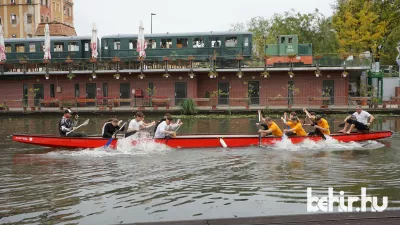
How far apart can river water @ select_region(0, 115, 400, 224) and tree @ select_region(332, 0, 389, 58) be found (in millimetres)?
27036

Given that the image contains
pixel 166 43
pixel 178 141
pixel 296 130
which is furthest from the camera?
pixel 166 43

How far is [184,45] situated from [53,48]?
502 inches

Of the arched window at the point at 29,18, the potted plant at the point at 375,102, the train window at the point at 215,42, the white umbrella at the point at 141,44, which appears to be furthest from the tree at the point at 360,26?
the arched window at the point at 29,18

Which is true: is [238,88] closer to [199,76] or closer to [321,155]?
[199,76]

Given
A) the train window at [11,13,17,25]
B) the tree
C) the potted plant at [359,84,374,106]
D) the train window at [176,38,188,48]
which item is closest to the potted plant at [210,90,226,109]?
the train window at [176,38,188,48]

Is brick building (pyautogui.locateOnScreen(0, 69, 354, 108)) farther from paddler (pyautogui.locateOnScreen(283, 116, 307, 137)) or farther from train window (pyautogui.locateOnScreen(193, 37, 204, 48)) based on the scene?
paddler (pyautogui.locateOnScreen(283, 116, 307, 137))

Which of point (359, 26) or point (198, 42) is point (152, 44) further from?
point (359, 26)

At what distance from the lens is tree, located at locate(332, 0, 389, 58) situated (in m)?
43.1

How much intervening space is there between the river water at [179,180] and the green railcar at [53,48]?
24.5 metres

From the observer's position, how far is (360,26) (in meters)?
43.7

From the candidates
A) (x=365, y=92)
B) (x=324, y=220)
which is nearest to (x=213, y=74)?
(x=365, y=92)

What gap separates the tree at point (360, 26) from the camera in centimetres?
4309

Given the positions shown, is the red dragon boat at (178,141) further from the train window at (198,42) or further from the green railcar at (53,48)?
the green railcar at (53,48)

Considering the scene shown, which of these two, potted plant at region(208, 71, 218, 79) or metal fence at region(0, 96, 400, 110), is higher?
potted plant at region(208, 71, 218, 79)
